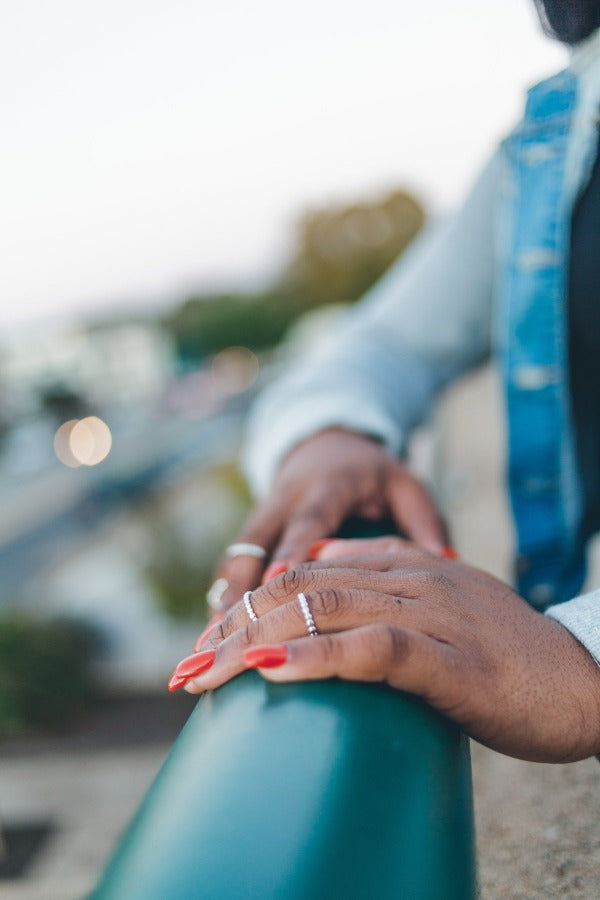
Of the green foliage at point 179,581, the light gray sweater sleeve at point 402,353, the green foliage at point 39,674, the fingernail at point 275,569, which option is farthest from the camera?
the green foliage at point 179,581

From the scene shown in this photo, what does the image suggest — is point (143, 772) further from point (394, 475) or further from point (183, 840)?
point (183, 840)

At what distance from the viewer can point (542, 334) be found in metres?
1.41

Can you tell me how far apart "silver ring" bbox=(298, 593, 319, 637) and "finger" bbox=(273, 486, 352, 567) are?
31cm

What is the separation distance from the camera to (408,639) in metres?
0.73

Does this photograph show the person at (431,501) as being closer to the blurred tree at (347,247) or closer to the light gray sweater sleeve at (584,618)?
the light gray sweater sleeve at (584,618)

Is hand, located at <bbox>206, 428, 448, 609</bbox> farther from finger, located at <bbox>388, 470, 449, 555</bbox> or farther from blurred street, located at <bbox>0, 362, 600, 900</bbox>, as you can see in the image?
blurred street, located at <bbox>0, 362, 600, 900</bbox>

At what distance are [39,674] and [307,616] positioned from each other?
9.17 metres

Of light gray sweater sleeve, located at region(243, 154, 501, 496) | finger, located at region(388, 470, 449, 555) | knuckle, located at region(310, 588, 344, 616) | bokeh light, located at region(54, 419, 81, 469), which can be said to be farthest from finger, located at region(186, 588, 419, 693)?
bokeh light, located at region(54, 419, 81, 469)

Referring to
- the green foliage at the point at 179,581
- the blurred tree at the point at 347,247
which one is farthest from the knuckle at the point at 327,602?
the blurred tree at the point at 347,247

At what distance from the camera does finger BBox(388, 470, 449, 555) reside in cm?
125

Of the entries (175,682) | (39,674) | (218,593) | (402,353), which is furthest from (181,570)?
(175,682)

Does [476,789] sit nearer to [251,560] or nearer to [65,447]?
[251,560]

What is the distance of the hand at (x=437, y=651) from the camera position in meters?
0.72

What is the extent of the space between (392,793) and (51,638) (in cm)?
958
